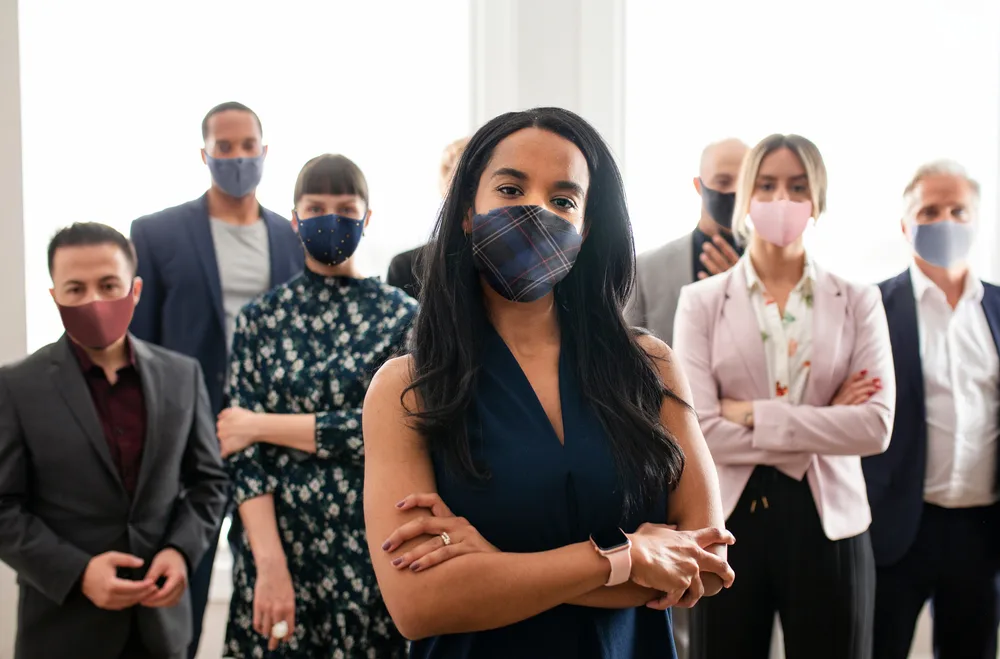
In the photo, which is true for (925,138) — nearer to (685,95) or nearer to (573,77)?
(685,95)

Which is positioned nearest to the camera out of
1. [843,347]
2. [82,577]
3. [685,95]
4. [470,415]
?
[470,415]

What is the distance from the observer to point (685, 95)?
12.8ft

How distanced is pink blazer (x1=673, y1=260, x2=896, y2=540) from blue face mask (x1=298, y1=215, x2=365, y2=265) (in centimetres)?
94

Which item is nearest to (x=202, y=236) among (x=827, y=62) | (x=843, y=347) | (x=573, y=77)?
(x=573, y=77)

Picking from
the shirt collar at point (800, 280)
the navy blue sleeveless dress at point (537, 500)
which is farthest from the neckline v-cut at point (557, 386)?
the shirt collar at point (800, 280)

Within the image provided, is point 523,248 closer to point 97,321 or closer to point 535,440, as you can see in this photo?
point 535,440

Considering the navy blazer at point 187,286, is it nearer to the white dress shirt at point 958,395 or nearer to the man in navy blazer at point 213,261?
the man in navy blazer at point 213,261

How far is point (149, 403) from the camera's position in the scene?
2.36m

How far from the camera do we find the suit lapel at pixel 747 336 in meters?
2.42

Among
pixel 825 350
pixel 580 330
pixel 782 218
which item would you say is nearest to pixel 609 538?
pixel 580 330

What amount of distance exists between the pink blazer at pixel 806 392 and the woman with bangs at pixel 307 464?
0.82 metres

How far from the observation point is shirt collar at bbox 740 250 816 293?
98.8 inches

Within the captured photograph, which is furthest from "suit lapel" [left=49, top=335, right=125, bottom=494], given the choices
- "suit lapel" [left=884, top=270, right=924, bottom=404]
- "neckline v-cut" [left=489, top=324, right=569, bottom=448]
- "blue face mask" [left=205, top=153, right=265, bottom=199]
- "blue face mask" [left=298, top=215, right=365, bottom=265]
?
"suit lapel" [left=884, top=270, right=924, bottom=404]

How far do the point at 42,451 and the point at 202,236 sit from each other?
0.88 meters
